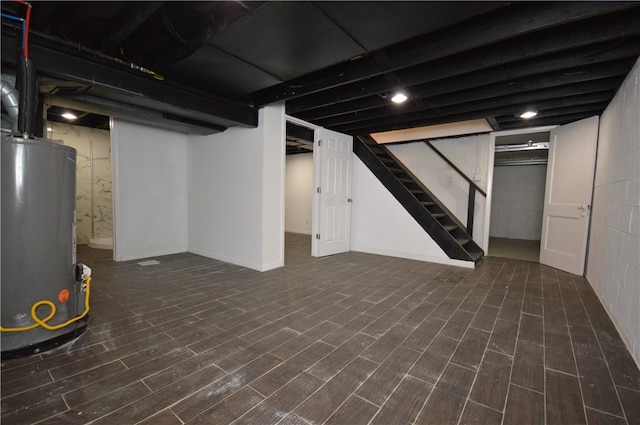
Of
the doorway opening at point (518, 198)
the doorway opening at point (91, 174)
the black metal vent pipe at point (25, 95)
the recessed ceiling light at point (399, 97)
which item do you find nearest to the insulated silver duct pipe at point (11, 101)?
the black metal vent pipe at point (25, 95)

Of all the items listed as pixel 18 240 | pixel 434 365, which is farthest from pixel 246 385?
pixel 18 240

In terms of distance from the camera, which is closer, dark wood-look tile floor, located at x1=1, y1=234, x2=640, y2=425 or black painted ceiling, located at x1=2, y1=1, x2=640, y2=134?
dark wood-look tile floor, located at x1=1, y1=234, x2=640, y2=425

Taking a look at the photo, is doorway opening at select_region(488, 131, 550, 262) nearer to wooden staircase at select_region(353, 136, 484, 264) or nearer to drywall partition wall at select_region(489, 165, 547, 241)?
drywall partition wall at select_region(489, 165, 547, 241)

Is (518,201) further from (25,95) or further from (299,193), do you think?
(25,95)

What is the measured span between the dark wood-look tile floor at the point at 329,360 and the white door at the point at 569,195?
3.82 ft

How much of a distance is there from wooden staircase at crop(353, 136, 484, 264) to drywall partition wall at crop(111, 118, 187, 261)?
3326 millimetres

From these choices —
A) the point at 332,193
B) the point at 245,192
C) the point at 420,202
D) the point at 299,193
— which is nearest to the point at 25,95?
the point at 245,192

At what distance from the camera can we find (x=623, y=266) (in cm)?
219

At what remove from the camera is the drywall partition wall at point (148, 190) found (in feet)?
13.1

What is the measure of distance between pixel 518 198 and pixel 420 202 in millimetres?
4241

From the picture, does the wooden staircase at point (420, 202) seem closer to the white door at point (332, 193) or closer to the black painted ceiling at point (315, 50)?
the white door at point (332, 193)

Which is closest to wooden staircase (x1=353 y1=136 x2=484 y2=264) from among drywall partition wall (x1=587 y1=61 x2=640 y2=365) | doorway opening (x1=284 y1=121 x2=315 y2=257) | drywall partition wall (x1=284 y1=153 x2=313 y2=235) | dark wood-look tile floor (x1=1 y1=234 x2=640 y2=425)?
dark wood-look tile floor (x1=1 y1=234 x2=640 y2=425)

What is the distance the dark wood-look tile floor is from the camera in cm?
131

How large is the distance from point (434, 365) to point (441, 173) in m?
4.38
